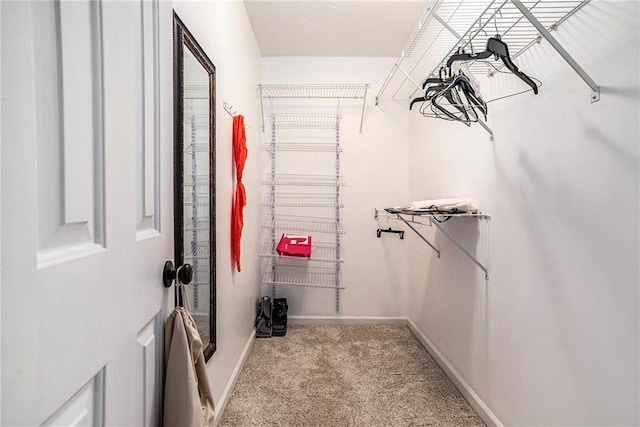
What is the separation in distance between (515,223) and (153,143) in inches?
57.8

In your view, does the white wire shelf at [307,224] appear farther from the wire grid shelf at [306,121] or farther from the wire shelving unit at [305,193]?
the wire grid shelf at [306,121]

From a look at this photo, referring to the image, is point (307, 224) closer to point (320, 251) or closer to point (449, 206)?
point (320, 251)

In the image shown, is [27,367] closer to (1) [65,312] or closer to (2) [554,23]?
(1) [65,312]

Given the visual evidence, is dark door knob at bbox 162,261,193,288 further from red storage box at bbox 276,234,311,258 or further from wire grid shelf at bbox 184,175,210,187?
red storage box at bbox 276,234,311,258

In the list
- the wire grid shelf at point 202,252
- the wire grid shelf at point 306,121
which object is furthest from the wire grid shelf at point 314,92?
the wire grid shelf at point 202,252

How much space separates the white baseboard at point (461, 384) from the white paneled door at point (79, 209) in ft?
5.36

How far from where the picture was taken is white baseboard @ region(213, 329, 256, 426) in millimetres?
1598

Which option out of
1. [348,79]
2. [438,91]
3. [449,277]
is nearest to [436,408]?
[449,277]

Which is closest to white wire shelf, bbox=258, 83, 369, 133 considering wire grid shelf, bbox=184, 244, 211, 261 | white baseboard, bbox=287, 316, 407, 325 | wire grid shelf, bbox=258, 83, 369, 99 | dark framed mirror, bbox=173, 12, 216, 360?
wire grid shelf, bbox=258, 83, 369, 99

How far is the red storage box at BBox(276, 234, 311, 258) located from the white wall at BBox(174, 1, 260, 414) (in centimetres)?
28

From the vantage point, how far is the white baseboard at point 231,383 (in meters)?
1.60

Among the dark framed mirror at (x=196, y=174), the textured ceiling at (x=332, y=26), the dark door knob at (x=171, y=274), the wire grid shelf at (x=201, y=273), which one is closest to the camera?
the dark door knob at (x=171, y=274)

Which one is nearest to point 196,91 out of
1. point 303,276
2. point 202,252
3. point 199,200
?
point 199,200

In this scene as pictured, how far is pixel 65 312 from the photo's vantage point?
0.43m
